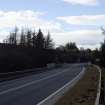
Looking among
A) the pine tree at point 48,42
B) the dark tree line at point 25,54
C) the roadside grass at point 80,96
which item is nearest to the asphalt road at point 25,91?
the roadside grass at point 80,96

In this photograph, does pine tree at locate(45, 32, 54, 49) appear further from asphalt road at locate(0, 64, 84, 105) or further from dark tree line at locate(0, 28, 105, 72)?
asphalt road at locate(0, 64, 84, 105)

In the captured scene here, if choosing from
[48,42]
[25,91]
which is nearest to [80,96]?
[25,91]

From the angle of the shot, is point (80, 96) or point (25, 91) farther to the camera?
point (25, 91)

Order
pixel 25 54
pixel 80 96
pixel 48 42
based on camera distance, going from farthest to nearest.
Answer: pixel 48 42 < pixel 25 54 < pixel 80 96

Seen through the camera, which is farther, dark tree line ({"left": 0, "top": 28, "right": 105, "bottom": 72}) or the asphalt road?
dark tree line ({"left": 0, "top": 28, "right": 105, "bottom": 72})

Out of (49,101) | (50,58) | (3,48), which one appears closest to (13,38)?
(50,58)

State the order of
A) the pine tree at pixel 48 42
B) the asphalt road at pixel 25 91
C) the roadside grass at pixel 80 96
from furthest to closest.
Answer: the pine tree at pixel 48 42
the asphalt road at pixel 25 91
the roadside grass at pixel 80 96

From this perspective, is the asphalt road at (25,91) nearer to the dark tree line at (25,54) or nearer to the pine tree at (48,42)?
the dark tree line at (25,54)

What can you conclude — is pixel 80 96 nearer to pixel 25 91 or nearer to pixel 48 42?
pixel 25 91

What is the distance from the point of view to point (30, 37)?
6260 inches

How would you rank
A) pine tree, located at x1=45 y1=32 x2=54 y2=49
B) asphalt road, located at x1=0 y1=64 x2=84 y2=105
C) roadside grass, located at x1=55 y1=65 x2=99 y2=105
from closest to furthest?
roadside grass, located at x1=55 y1=65 x2=99 y2=105, asphalt road, located at x1=0 y1=64 x2=84 y2=105, pine tree, located at x1=45 y1=32 x2=54 y2=49

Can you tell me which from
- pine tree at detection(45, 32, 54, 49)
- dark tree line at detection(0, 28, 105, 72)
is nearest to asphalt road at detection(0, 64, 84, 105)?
dark tree line at detection(0, 28, 105, 72)

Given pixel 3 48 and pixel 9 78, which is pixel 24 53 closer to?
pixel 3 48

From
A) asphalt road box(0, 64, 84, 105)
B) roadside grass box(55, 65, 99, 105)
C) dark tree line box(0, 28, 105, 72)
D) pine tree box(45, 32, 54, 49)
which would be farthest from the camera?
pine tree box(45, 32, 54, 49)
